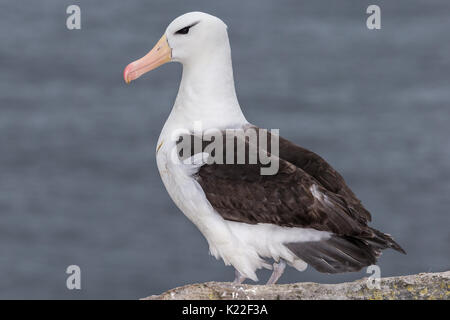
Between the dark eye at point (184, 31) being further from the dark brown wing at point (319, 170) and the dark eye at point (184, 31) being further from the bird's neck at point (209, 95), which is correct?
the dark brown wing at point (319, 170)

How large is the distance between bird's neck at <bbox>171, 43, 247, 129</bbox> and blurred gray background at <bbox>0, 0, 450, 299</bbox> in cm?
586

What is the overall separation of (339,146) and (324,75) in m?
2.52

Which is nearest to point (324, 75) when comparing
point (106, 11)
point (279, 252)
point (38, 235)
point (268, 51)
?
point (268, 51)

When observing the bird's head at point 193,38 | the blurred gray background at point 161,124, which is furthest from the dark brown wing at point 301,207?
the blurred gray background at point 161,124

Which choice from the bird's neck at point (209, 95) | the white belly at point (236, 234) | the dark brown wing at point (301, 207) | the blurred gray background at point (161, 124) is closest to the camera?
the dark brown wing at point (301, 207)

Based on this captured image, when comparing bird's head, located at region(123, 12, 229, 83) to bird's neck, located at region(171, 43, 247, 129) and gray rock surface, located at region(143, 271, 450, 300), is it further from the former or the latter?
gray rock surface, located at region(143, 271, 450, 300)

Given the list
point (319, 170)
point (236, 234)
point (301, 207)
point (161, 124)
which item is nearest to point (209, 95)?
point (319, 170)

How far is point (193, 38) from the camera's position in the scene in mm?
8773

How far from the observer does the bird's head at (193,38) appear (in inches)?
344

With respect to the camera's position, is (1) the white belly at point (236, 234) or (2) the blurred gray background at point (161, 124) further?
(2) the blurred gray background at point (161, 124)

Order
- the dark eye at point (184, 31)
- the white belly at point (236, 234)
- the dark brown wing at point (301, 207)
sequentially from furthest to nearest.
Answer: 1. the dark eye at point (184, 31)
2. the white belly at point (236, 234)
3. the dark brown wing at point (301, 207)

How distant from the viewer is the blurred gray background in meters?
15.9

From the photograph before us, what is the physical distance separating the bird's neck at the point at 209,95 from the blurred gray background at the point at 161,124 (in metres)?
5.86

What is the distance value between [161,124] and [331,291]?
10401 mm
